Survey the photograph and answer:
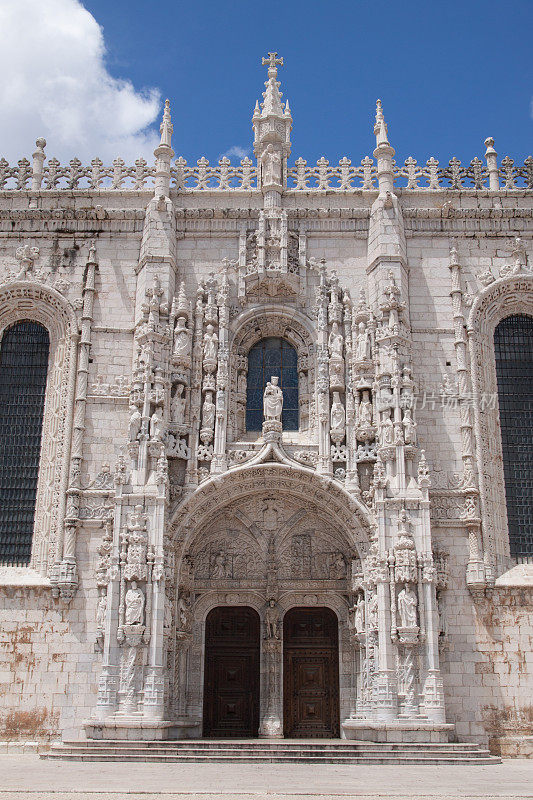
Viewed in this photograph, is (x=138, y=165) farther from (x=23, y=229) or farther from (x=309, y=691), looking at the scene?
(x=309, y=691)

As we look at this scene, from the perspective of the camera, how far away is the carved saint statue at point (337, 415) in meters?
20.3

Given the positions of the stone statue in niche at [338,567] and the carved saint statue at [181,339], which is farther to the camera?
the carved saint statue at [181,339]

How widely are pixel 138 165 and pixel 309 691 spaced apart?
45.1 feet

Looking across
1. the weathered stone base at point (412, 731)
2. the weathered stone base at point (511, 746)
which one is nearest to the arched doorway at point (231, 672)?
the weathered stone base at point (412, 731)

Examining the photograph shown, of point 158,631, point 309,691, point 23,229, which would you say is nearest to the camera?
point 158,631

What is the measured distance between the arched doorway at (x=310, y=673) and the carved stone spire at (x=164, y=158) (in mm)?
10882

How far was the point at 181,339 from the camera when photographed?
68.3 feet

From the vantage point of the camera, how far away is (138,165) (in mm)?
22938

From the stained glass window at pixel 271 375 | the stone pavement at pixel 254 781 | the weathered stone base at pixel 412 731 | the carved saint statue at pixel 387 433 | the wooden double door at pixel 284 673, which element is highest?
the stained glass window at pixel 271 375

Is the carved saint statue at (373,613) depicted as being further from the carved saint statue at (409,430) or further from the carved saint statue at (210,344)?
the carved saint statue at (210,344)

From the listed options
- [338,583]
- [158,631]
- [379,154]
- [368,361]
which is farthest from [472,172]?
[158,631]

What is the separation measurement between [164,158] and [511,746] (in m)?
16.1

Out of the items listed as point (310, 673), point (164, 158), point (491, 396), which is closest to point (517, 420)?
point (491, 396)

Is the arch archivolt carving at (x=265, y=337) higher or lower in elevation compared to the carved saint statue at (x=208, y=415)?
higher
